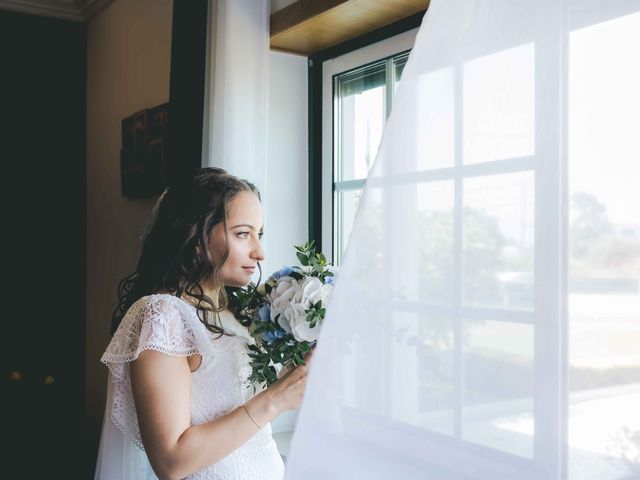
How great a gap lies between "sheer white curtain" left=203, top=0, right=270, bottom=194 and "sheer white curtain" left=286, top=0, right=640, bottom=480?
1512mm

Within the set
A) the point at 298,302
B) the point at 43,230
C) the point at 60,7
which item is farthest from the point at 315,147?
the point at 60,7

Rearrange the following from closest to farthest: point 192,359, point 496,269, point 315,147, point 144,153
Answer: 1. point 496,269
2. point 192,359
3. point 315,147
4. point 144,153

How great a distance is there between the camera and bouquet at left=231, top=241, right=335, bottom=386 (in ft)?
4.27

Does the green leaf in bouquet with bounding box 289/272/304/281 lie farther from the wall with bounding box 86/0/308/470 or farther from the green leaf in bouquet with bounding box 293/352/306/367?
the wall with bounding box 86/0/308/470

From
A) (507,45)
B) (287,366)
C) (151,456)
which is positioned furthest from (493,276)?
(151,456)

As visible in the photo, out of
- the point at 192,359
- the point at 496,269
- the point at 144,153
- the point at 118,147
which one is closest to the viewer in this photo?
the point at 496,269

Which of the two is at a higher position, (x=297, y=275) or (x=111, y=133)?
(x=111, y=133)

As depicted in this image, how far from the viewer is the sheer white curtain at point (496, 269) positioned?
64 cm

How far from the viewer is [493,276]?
26.9 inches

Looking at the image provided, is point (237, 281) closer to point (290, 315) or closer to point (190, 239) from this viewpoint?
point (190, 239)

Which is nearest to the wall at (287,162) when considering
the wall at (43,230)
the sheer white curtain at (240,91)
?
the sheer white curtain at (240,91)

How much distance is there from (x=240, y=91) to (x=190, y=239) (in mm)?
821

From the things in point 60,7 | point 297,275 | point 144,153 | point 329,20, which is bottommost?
point 297,275

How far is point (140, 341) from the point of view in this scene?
1.34 m
